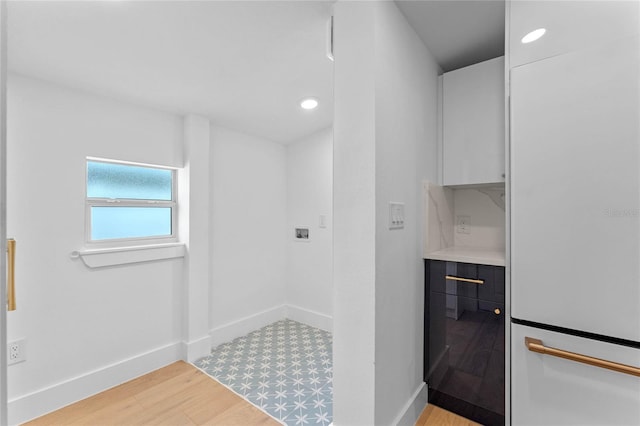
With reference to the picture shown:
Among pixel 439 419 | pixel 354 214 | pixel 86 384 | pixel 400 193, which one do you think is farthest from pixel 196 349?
pixel 400 193

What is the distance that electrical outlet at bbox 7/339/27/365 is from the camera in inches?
65.3

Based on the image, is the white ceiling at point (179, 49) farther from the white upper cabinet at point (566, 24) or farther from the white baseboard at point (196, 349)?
the white baseboard at point (196, 349)

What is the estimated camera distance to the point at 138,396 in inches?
76.4

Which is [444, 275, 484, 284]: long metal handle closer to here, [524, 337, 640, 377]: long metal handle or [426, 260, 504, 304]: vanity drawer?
[426, 260, 504, 304]: vanity drawer

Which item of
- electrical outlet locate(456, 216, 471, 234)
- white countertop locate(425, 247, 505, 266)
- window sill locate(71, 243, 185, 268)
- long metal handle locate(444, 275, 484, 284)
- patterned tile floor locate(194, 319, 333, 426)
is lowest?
patterned tile floor locate(194, 319, 333, 426)

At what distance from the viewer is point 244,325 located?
2.92m

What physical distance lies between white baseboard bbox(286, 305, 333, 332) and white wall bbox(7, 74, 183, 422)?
1371mm

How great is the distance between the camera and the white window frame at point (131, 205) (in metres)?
2.01

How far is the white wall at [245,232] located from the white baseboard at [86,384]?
46 cm

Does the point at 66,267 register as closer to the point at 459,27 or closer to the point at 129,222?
the point at 129,222

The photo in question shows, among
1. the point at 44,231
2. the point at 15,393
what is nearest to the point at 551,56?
the point at 44,231

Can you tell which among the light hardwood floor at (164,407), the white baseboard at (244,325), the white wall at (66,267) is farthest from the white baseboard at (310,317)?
the white wall at (66,267)

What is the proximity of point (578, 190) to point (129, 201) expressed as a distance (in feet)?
8.88

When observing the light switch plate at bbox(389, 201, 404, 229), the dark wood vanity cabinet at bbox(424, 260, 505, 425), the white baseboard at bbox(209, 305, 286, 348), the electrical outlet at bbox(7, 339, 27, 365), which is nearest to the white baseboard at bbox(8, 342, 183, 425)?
the electrical outlet at bbox(7, 339, 27, 365)
